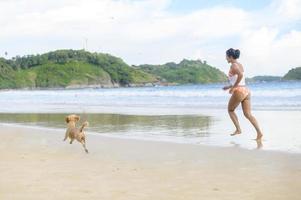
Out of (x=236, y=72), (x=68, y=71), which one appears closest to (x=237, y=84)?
(x=236, y=72)

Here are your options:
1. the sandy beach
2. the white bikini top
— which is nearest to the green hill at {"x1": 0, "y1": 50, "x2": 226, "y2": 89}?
the white bikini top

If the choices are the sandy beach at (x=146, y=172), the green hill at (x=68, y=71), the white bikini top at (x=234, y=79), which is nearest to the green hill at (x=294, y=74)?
the green hill at (x=68, y=71)

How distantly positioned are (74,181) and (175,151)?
2.76 metres

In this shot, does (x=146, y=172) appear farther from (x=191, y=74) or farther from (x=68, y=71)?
(x=191, y=74)

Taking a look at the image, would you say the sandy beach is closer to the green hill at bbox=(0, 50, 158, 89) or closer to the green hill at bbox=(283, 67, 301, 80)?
the green hill at bbox=(283, 67, 301, 80)

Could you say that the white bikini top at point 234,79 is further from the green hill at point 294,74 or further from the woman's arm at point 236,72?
the green hill at point 294,74

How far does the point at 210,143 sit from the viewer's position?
9227 mm

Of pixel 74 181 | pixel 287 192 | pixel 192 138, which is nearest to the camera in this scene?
pixel 287 192

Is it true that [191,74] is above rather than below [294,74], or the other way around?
above

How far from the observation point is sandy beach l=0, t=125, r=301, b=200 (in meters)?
5.18

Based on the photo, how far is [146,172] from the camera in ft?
21.0

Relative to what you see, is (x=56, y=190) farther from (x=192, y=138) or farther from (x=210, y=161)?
(x=192, y=138)

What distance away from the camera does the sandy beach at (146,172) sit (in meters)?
5.18

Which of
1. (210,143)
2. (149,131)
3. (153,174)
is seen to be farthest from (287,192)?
(149,131)
